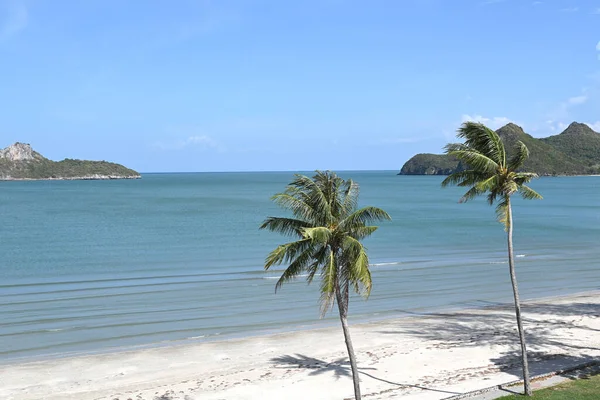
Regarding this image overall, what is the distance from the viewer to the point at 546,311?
34.6 meters

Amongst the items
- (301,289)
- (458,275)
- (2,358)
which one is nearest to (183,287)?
(301,289)

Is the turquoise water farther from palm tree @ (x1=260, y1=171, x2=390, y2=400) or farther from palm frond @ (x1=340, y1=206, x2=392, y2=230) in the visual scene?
A: palm frond @ (x1=340, y1=206, x2=392, y2=230)

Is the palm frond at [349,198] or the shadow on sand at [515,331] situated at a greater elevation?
the palm frond at [349,198]

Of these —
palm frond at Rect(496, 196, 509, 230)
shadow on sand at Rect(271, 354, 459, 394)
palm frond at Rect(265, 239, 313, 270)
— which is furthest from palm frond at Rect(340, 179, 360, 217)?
shadow on sand at Rect(271, 354, 459, 394)

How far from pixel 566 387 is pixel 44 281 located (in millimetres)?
35344

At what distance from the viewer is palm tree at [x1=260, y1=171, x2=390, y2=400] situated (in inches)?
688

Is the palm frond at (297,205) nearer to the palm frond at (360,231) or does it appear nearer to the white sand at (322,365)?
the palm frond at (360,231)

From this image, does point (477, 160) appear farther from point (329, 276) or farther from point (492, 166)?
point (329, 276)

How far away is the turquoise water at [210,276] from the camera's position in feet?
107

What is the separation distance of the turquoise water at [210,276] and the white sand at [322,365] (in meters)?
2.91

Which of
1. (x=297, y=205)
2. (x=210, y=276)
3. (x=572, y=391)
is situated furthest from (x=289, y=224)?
(x=210, y=276)

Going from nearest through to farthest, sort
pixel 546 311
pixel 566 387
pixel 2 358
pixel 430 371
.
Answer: pixel 566 387 → pixel 430 371 → pixel 2 358 → pixel 546 311

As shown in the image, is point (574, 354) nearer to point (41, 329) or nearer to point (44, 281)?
point (41, 329)

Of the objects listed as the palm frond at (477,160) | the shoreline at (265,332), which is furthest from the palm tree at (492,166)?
the shoreline at (265,332)
